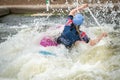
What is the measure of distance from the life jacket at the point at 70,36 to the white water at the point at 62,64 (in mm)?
180

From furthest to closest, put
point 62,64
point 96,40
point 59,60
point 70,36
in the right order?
1. point 96,40
2. point 70,36
3. point 59,60
4. point 62,64

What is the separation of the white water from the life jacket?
18 centimetres

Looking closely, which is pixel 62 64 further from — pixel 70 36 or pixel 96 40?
pixel 96 40

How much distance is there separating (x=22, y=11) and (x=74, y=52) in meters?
8.15

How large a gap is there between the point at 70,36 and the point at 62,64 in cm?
79

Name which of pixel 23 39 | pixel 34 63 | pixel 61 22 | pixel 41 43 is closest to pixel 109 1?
pixel 61 22

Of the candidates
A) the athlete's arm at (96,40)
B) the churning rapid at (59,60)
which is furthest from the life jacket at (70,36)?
the athlete's arm at (96,40)

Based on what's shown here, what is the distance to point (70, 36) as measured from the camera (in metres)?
8.13

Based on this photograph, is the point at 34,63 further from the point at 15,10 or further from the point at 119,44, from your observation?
the point at 15,10

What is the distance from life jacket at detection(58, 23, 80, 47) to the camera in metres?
8.12

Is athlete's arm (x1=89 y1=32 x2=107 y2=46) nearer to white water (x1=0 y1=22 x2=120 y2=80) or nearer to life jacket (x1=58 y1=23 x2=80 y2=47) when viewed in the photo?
A: white water (x1=0 y1=22 x2=120 y2=80)

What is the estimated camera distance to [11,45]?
9.72 meters

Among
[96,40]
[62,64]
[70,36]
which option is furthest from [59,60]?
[96,40]

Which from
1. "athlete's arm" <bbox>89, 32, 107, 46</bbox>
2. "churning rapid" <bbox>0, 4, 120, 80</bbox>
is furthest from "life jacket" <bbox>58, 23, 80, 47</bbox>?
"athlete's arm" <bbox>89, 32, 107, 46</bbox>
